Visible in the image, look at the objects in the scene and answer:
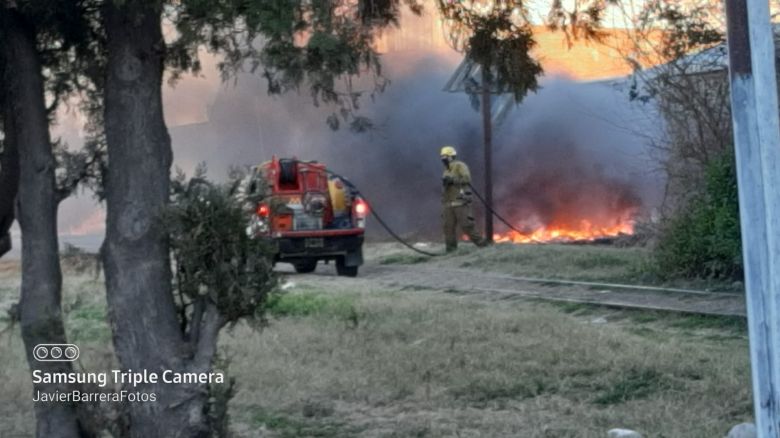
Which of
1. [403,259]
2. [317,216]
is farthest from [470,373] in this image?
[403,259]

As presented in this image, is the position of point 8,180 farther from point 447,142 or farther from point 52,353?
point 447,142

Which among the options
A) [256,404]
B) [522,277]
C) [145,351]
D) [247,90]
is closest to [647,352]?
[256,404]

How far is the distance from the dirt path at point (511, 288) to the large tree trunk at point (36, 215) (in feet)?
25.2

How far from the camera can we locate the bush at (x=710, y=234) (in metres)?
14.8

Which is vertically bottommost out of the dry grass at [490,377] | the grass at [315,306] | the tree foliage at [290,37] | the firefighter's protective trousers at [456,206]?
the dry grass at [490,377]

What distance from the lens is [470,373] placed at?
10.2 m

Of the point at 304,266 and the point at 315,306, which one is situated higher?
the point at 304,266

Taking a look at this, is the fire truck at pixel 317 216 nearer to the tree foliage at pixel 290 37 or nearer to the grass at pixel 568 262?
the grass at pixel 568 262

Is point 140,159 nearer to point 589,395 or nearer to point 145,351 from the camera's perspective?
point 145,351

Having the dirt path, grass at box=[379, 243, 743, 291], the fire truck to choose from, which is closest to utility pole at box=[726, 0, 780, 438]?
the dirt path

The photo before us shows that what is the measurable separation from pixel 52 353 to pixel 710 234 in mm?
10010

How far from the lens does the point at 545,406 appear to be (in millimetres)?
8938

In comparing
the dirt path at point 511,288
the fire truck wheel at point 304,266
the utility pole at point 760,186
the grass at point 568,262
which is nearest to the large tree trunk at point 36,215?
the utility pole at point 760,186

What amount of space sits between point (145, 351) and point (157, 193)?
0.92 metres
